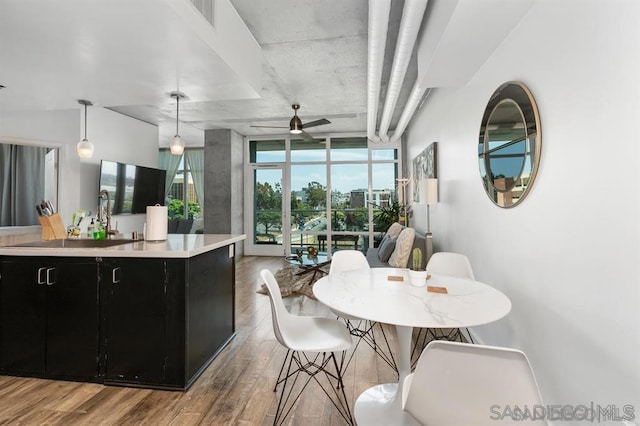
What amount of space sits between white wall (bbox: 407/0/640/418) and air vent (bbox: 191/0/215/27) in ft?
6.95

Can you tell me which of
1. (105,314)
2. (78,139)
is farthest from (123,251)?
(78,139)

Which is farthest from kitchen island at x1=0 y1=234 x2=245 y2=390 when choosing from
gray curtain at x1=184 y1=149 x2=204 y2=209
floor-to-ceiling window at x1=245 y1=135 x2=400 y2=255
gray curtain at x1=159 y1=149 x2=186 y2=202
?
gray curtain at x1=159 y1=149 x2=186 y2=202

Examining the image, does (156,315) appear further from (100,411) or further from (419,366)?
(419,366)

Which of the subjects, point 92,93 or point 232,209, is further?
point 232,209

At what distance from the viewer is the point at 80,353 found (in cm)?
236

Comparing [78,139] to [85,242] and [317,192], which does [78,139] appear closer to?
[85,242]

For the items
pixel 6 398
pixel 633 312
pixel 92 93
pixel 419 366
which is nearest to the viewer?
pixel 419 366

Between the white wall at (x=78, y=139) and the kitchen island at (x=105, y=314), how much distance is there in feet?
9.09

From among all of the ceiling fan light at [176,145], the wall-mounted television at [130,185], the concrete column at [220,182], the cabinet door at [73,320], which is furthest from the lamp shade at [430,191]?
the wall-mounted television at [130,185]

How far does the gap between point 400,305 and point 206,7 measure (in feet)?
7.78

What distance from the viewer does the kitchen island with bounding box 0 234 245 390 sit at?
2.27m

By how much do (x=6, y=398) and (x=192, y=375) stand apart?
119 cm

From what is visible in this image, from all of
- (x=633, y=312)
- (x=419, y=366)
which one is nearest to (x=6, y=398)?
(x=419, y=366)

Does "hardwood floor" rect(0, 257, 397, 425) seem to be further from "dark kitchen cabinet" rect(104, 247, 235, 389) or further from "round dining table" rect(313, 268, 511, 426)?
"round dining table" rect(313, 268, 511, 426)
